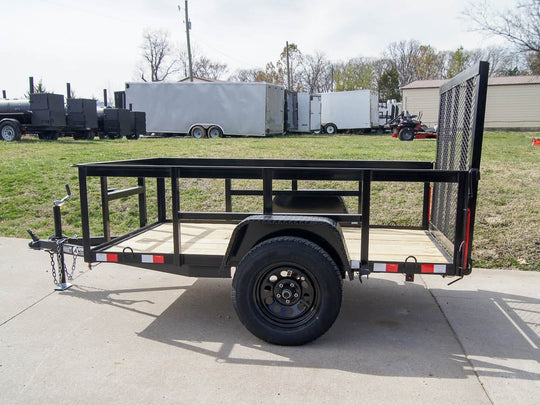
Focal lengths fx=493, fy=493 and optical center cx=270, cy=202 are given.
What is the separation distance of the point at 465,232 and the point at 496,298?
1573mm

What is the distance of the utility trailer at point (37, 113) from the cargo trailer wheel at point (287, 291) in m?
18.0

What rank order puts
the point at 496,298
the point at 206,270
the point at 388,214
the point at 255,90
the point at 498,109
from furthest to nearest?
the point at 498,109 → the point at 255,90 → the point at 388,214 → the point at 496,298 → the point at 206,270

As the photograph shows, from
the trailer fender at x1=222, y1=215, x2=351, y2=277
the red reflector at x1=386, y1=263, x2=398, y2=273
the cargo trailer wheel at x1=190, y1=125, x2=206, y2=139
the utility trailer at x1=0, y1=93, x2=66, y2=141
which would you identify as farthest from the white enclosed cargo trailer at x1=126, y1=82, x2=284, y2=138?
the red reflector at x1=386, y1=263, x2=398, y2=273

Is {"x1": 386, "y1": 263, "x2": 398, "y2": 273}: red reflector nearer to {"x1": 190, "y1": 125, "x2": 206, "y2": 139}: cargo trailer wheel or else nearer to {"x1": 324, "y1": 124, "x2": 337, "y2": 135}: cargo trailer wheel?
{"x1": 190, "y1": 125, "x2": 206, "y2": 139}: cargo trailer wheel

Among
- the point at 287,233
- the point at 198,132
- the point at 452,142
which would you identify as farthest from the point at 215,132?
the point at 287,233

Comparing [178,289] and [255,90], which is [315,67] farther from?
[178,289]

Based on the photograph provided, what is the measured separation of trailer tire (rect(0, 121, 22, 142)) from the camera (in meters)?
18.4

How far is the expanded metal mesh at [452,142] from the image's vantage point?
12.9ft

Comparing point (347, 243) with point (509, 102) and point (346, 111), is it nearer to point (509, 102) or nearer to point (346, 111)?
point (346, 111)

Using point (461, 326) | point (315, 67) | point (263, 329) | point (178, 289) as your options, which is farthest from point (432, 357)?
point (315, 67)

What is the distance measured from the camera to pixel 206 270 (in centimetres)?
412

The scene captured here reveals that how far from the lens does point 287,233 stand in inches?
154

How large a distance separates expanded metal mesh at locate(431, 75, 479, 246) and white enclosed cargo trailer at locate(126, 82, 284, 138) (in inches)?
712

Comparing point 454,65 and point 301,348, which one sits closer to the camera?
point 301,348
